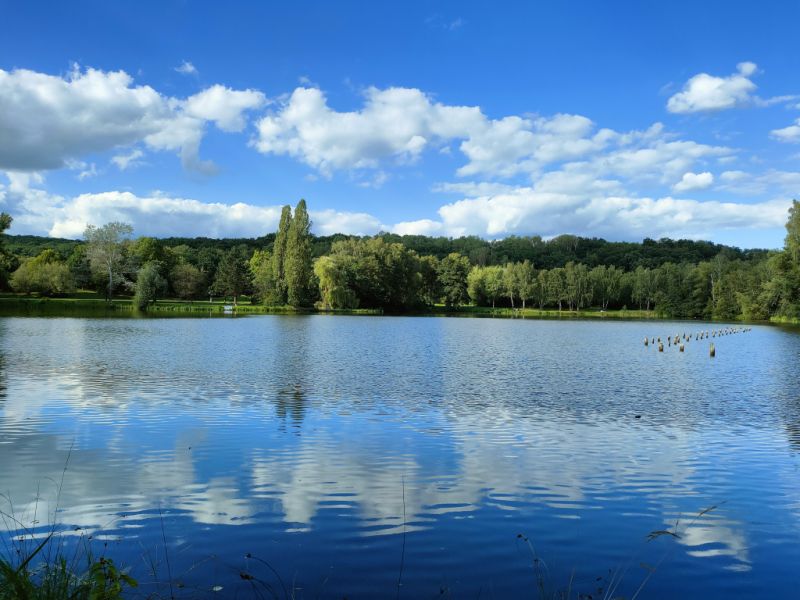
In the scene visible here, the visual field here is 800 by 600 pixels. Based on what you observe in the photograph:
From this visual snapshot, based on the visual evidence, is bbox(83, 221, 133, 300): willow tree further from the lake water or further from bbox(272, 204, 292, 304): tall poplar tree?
the lake water

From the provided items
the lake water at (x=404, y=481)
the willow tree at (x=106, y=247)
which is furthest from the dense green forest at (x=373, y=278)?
the lake water at (x=404, y=481)

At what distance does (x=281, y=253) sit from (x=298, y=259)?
15.8 feet

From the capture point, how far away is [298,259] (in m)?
91.3

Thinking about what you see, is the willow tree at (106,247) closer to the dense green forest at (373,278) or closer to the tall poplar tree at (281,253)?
the dense green forest at (373,278)

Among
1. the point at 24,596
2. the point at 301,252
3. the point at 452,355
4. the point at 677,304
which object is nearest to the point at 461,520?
the point at 24,596

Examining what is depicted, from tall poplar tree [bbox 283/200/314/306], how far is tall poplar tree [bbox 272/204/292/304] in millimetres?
1070

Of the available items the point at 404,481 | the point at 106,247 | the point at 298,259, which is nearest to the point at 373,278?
the point at 298,259

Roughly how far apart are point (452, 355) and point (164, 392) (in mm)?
19309

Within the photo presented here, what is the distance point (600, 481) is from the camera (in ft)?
34.9

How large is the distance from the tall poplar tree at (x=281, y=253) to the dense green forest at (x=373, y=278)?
15cm

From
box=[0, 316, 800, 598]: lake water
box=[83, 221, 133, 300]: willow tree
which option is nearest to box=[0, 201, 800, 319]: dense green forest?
box=[83, 221, 133, 300]: willow tree

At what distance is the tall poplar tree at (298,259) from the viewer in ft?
300

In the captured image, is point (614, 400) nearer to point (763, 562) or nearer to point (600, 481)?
point (600, 481)

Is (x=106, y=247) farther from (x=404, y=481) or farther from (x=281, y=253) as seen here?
(x=404, y=481)
